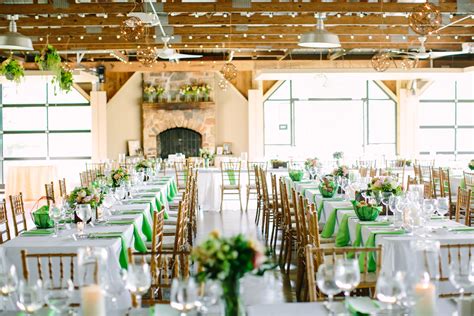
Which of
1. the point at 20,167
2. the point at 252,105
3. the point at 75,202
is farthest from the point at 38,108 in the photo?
the point at 75,202

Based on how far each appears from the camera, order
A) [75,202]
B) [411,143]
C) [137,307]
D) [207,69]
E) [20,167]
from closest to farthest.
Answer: [137,307], [75,202], [20,167], [207,69], [411,143]

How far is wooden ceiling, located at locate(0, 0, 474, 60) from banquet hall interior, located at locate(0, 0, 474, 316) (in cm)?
3

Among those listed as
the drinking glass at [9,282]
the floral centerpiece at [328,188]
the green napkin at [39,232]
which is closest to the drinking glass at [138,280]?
the drinking glass at [9,282]

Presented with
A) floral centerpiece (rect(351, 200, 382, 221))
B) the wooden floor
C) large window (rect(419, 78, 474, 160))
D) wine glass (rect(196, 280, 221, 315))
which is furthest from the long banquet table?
large window (rect(419, 78, 474, 160))

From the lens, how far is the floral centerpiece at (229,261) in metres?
2.61

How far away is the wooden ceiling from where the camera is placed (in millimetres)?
9594

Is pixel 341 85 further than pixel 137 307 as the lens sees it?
Yes

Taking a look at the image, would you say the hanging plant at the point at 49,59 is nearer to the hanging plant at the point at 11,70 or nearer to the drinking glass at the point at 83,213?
the hanging plant at the point at 11,70

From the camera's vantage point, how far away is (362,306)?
3.06 metres

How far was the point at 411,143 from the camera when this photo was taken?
62.3 ft

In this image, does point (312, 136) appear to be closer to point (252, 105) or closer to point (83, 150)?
point (252, 105)

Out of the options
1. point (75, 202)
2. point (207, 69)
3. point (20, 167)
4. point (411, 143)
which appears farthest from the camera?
point (411, 143)

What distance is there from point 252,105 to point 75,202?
1267 cm

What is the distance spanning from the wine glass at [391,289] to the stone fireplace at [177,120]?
15.8 metres
